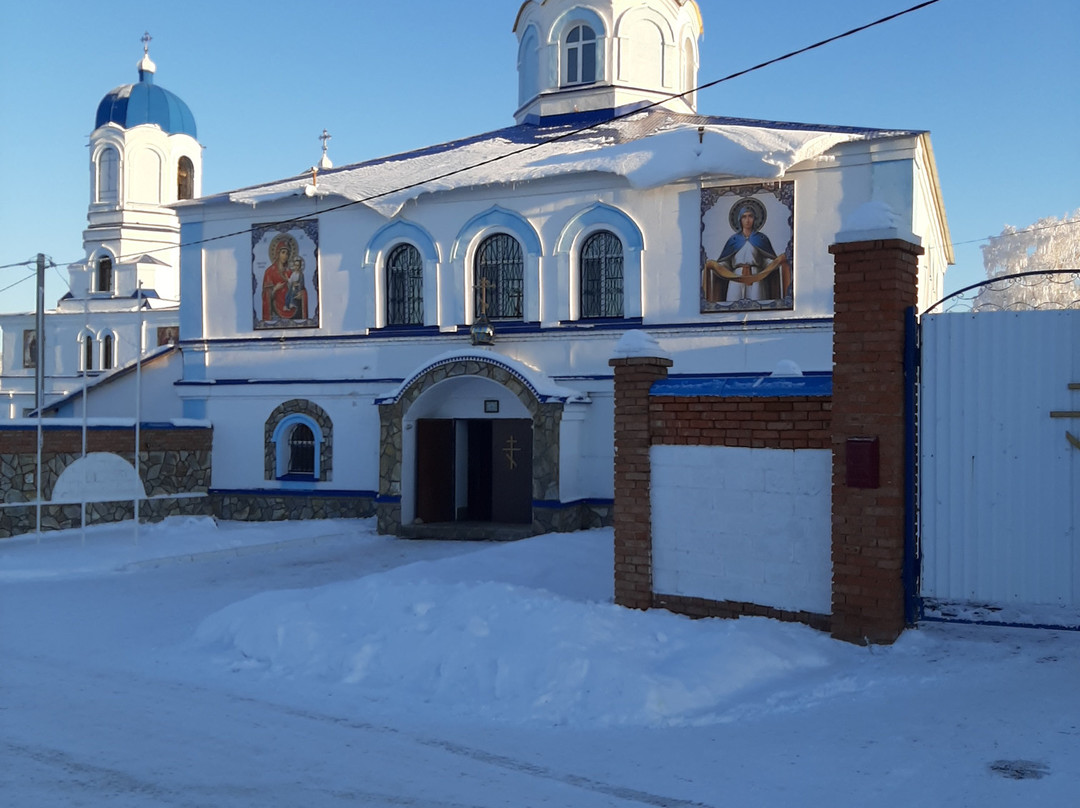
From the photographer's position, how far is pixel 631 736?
612cm

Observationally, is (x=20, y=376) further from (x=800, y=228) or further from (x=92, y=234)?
(x=800, y=228)

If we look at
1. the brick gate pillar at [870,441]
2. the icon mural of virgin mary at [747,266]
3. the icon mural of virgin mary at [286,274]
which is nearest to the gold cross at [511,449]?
the icon mural of virgin mary at [286,274]

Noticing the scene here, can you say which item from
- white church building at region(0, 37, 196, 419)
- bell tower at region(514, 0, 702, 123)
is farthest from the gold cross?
white church building at region(0, 37, 196, 419)

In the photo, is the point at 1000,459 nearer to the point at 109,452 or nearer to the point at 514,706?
the point at 514,706

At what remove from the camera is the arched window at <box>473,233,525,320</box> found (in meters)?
17.8

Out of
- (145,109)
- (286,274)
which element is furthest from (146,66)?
(286,274)

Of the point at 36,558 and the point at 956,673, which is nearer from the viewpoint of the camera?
the point at 956,673

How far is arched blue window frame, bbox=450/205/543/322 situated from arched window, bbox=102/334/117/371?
22.7 meters

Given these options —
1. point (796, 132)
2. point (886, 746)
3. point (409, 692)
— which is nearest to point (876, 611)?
point (886, 746)

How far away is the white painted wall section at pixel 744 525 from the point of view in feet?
26.1

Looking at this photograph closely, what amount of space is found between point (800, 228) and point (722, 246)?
1.23m

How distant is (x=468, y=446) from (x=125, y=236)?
23.2 m

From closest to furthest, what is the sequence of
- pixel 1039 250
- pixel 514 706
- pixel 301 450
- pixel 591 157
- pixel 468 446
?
1. pixel 514 706
2. pixel 591 157
3. pixel 468 446
4. pixel 301 450
5. pixel 1039 250

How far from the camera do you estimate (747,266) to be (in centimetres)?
1600
